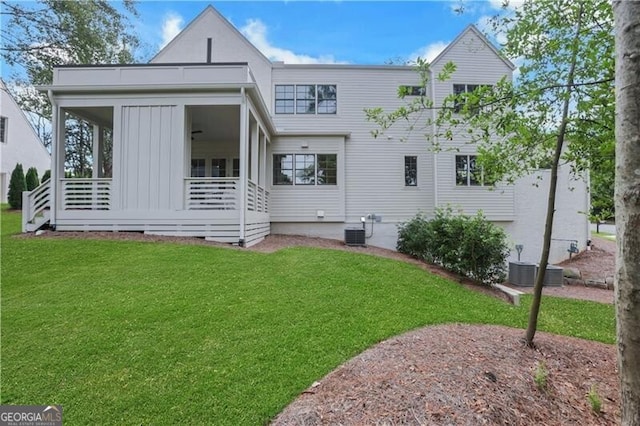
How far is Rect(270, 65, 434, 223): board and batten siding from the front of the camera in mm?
12906

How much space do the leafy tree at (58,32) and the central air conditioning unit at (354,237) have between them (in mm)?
11689

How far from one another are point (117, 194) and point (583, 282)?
44.4 feet

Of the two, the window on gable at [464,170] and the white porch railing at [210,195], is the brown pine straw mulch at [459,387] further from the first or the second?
the window on gable at [464,170]

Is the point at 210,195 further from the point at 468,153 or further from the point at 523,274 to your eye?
the point at 468,153

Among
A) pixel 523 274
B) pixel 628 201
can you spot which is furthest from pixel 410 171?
pixel 628 201

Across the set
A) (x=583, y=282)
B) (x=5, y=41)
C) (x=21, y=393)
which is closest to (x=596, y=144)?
(x=21, y=393)

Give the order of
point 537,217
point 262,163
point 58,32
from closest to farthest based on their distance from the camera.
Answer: point 262,163 → point 537,217 → point 58,32

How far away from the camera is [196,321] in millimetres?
4066

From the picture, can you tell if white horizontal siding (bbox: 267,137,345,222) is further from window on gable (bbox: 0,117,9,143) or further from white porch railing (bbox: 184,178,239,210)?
window on gable (bbox: 0,117,9,143)

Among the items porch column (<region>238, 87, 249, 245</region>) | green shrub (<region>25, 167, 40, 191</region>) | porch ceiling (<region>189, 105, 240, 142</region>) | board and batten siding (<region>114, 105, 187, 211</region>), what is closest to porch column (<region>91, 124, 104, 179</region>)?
board and batten siding (<region>114, 105, 187, 211</region>)

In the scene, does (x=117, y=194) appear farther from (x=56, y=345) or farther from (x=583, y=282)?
(x=583, y=282)

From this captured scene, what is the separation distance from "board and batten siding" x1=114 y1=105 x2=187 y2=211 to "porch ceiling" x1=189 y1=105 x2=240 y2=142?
0.88 meters

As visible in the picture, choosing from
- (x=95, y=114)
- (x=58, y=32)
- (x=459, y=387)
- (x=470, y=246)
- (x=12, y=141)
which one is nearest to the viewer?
(x=459, y=387)

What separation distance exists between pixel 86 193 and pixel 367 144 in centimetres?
912
